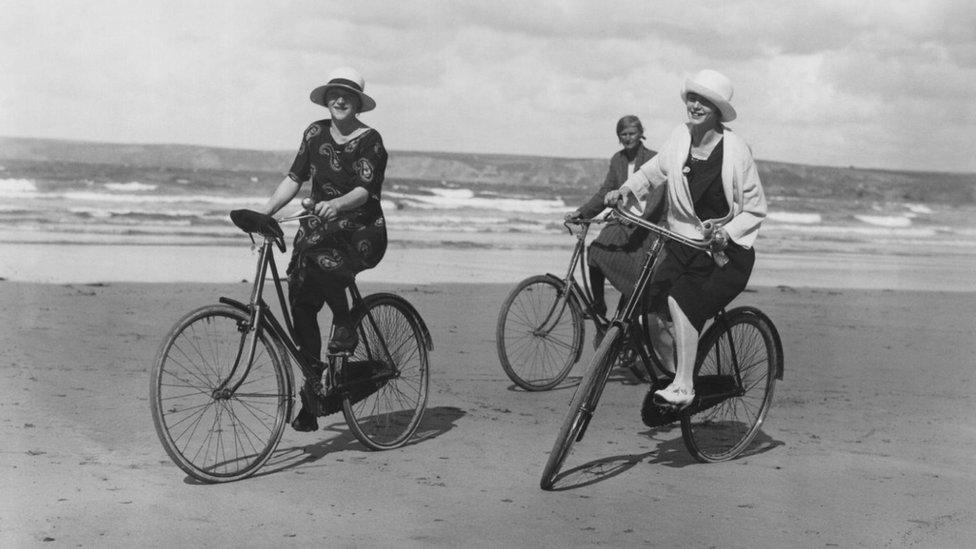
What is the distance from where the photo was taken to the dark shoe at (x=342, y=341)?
5.05m

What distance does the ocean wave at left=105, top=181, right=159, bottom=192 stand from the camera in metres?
41.0

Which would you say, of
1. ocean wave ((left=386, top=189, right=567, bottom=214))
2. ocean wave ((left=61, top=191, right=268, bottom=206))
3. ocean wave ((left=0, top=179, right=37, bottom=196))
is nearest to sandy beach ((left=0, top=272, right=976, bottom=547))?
ocean wave ((left=61, top=191, right=268, bottom=206))

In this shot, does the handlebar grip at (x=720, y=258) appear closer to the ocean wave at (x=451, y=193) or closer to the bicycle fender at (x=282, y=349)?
the bicycle fender at (x=282, y=349)

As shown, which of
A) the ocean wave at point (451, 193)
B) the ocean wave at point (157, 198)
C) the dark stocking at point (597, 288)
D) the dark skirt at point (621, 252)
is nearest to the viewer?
the dark skirt at point (621, 252)

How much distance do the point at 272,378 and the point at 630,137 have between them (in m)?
2.97

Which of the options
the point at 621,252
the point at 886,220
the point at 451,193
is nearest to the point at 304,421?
A: the point at 621,252

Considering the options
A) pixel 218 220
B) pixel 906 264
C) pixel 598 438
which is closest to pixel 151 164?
pixel 218 220

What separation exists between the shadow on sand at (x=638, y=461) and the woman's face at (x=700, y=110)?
1589 mm

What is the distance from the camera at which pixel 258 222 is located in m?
4.51

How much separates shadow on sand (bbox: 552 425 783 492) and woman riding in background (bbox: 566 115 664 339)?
98 cm

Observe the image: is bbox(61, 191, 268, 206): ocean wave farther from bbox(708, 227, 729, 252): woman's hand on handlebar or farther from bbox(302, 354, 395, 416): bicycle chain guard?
bbox(708, 227, 729, 252): woman's hand on handlebar

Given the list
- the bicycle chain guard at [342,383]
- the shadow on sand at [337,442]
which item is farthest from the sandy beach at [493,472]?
the bicycle chain guard at [342,383]

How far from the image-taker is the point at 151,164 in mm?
71750

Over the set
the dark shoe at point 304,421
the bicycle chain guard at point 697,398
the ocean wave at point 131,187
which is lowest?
the dark shoe at point 304,421
